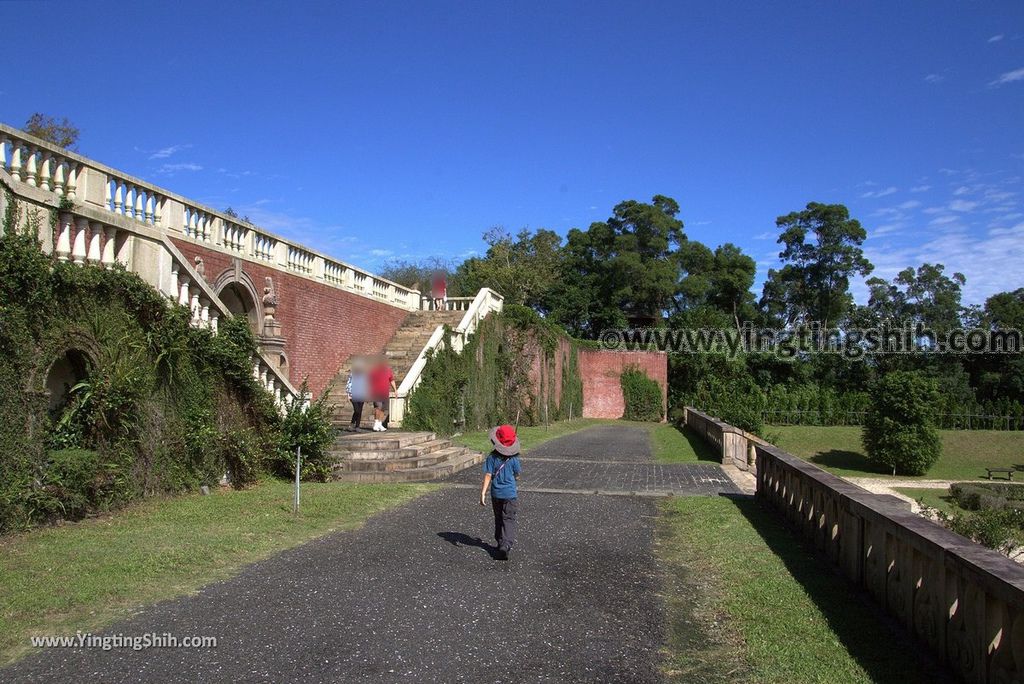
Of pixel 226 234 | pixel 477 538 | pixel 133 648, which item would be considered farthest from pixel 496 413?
pixel 133 648

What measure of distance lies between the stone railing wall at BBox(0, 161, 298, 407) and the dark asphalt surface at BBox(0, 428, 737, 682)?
395 cm

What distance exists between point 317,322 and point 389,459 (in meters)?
7.06

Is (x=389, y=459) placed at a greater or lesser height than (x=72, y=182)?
lesser

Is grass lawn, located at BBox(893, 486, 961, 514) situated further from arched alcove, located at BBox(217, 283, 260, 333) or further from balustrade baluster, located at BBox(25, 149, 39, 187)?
balustrade baluster, located at BBox(25, 149, 39, 187)

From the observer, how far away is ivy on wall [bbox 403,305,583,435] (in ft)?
62.2

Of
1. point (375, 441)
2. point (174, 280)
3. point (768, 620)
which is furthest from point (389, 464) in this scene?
point (768, 620)

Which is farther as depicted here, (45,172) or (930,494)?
(930,494)

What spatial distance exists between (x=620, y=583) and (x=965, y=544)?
277 cm

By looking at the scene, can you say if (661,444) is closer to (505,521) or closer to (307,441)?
(307,441)

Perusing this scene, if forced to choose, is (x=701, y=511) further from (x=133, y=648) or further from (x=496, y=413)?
(x=496, y=413)

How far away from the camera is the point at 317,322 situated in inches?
731

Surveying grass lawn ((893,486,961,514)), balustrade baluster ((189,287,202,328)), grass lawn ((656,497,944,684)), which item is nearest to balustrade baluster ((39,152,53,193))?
balustrade baluster ((189,287,202,328))

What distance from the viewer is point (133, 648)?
453cm

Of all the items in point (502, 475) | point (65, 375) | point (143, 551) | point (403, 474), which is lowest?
point (143, 551)
